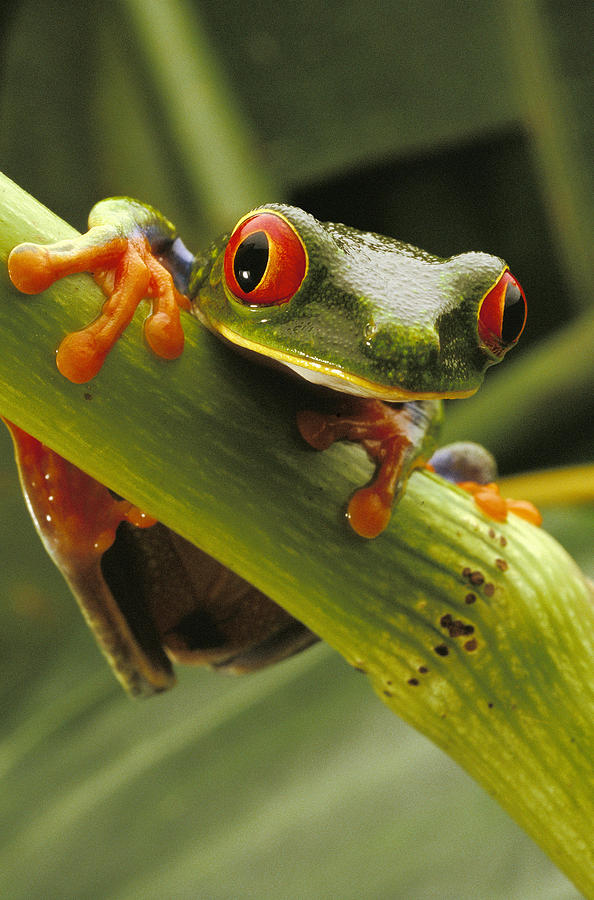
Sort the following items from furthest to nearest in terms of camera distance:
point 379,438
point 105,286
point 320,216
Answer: point 320,216
point 379,438
point 105,286

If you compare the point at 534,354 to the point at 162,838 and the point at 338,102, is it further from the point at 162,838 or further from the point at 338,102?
the point at 162,838

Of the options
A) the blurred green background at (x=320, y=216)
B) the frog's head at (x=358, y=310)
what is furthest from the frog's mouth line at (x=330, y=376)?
the blurred green background at (x=320, y=216)

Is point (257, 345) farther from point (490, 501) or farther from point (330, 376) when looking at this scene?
point (490, 501)

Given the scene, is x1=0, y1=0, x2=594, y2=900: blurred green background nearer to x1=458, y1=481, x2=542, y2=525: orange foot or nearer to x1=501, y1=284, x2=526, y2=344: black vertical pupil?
x1=458, y1=481, x2=542, y2=525: orange foot

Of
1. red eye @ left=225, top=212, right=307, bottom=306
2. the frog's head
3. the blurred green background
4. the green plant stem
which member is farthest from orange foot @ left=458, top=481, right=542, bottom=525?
the blurred green background

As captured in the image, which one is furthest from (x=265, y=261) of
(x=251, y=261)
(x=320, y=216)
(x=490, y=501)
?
(x=320, y=216)

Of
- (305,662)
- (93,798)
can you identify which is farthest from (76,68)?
(93,798)

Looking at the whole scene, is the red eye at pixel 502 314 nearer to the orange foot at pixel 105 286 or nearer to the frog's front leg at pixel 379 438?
the frog's front leg at pixel 379 438
